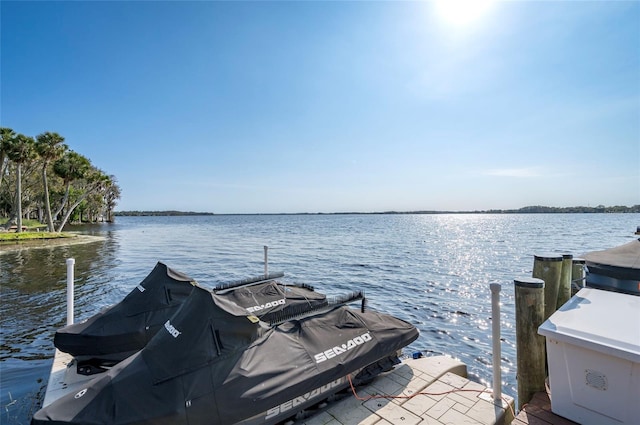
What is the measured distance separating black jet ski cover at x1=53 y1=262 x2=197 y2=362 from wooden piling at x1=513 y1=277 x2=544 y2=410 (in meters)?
4.31

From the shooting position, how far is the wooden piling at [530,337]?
329 centimetres

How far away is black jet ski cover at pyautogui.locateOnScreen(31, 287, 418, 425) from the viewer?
2.33 m

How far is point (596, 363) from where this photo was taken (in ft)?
7.81

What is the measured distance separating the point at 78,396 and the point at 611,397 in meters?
4.16

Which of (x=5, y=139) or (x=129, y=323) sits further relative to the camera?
(x=5, y=139)

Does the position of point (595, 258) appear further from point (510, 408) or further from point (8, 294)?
point (8, 294)

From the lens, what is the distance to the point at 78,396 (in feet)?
7.93

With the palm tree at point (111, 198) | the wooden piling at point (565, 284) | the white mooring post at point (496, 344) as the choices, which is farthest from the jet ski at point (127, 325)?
the palm tree at point (111, 198)

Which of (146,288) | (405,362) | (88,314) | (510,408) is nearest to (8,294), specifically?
(88,314)

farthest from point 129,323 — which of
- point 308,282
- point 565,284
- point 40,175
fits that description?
point 40,175

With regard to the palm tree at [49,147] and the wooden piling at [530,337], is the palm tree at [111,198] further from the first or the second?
the wooden piling at [530,337]

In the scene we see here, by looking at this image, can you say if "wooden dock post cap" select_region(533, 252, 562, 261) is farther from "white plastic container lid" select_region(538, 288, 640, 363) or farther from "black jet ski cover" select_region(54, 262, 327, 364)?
"black jet ski cover" select_region(54, 262, 327, 364)

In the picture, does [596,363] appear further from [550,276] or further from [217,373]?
[217,373]

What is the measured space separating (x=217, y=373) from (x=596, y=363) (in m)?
3.04
